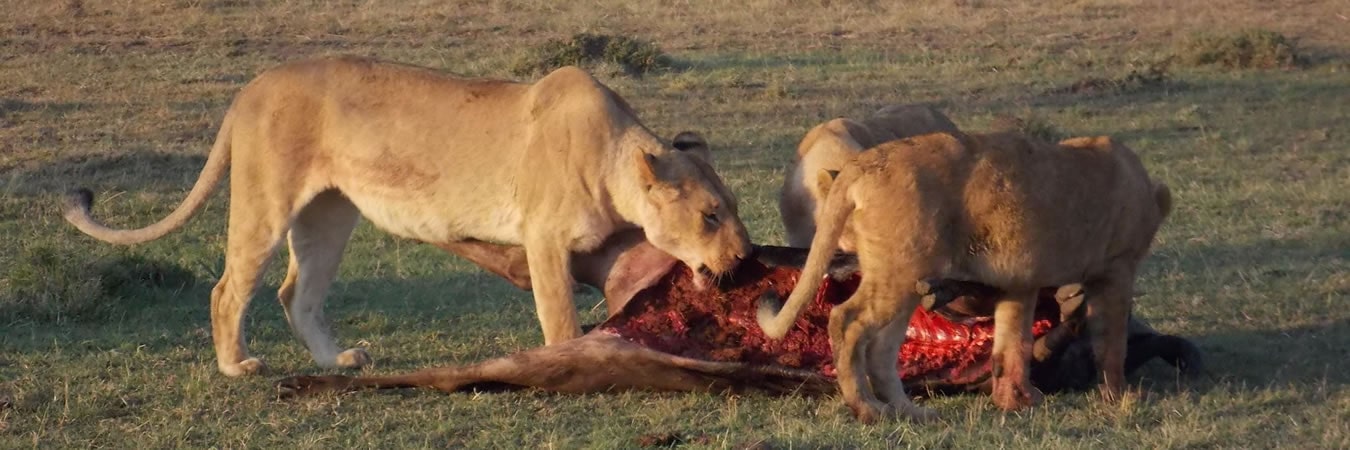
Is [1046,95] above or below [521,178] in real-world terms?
below

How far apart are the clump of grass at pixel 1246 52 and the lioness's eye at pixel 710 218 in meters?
10.3

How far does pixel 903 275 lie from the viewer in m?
5.45

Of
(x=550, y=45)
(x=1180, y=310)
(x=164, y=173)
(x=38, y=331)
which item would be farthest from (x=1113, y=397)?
(x=550, y=45)

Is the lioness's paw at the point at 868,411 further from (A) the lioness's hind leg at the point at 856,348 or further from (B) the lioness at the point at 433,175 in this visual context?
(B) the lioness at the point at 433,175

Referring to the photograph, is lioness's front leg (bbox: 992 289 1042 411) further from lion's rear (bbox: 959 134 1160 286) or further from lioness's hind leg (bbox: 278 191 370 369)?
lioness's hind leg (bbox: 278 191 370 369)

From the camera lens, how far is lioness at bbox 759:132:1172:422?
18.0ft

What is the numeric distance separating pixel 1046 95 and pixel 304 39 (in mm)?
7048

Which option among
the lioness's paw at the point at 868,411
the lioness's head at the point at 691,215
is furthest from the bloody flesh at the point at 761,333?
the lioness's paw at the point at 868,411

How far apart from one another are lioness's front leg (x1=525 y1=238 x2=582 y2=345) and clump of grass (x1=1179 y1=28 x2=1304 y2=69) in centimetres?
1046

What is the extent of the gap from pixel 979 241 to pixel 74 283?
4.25 metres

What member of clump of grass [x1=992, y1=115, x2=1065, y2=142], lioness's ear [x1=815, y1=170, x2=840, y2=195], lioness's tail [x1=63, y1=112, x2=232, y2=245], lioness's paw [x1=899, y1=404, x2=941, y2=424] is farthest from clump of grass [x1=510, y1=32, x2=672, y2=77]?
lioness's paw [x1=899, y1=404, x2=941, y2=424]

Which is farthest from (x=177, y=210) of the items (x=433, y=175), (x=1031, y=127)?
(x=1031, y=127)

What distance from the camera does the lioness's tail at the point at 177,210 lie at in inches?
275

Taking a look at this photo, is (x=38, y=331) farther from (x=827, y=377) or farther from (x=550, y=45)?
(x=550, y=45)
